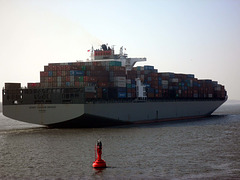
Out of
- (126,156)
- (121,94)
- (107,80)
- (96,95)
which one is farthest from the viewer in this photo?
(121,94)

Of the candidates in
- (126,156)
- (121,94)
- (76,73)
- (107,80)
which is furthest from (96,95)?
(126,156)

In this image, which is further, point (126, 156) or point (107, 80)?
point (107, 80)

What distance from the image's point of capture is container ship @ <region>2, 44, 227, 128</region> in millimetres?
50406

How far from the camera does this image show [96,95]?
53594 millimetres

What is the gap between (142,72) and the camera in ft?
219

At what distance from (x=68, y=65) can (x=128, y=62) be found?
19.4 meters

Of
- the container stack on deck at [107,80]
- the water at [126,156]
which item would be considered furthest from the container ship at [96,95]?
the water at [126,156]

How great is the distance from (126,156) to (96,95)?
24.9 meters

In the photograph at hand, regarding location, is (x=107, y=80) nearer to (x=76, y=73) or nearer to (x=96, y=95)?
(x=96, y=95)

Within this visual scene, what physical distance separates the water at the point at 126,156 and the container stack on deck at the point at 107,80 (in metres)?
11.3

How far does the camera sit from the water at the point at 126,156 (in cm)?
2361

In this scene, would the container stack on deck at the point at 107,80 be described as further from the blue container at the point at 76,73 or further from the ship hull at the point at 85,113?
the ship hull at the point at 85,113

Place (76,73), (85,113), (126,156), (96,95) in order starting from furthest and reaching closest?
(76,73) → (96,95) → (85,113) → (126,156)

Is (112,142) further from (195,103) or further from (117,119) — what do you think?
(195,103)
